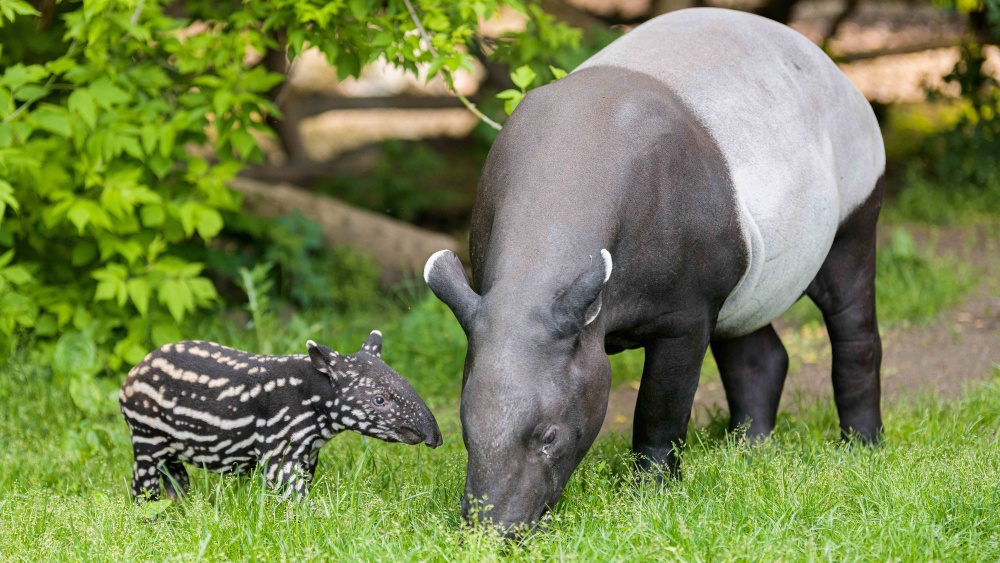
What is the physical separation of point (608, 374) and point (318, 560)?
1.11 meters

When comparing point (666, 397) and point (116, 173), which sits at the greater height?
point (666, 397)

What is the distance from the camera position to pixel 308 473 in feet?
13.8

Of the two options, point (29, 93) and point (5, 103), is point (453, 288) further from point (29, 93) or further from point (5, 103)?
point (29, 93)

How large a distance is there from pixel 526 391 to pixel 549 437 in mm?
187

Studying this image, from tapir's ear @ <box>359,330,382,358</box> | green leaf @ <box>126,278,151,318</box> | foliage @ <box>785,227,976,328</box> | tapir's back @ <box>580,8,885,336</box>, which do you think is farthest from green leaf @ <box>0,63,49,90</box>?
foliage @ <box>785,227,976,328</box>

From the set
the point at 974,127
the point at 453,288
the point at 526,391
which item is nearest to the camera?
the point at 526,391

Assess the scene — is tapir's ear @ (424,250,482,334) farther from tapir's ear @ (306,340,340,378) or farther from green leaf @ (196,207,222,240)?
green leaf @ (196,207,222,240)

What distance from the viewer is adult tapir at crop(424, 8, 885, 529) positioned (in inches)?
137

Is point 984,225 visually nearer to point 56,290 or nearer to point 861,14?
point 861,14

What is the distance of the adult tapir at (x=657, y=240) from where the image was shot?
11.4 ft

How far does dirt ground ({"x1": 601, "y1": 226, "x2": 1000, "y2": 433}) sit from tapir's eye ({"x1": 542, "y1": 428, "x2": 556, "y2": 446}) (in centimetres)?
234

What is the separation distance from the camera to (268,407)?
4.10m

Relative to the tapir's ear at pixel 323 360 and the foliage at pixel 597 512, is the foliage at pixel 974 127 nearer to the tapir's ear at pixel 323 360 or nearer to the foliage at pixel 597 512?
the foliage at pixel 597 512

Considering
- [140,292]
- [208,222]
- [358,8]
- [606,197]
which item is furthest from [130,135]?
[606,197]
